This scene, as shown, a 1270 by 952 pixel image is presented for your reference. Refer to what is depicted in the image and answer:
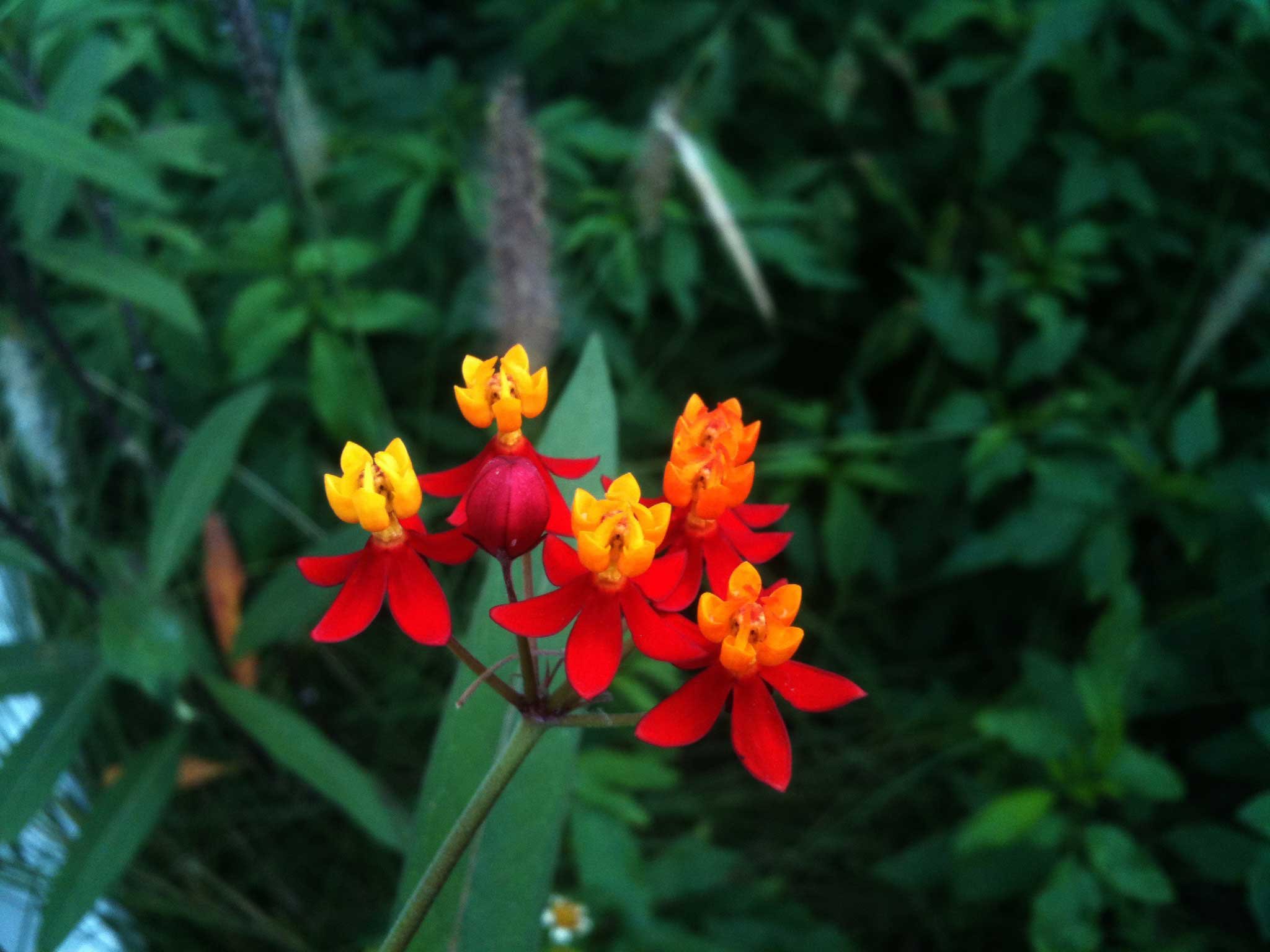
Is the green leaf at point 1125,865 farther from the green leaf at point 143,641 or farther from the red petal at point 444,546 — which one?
the green leaf at point 143,641

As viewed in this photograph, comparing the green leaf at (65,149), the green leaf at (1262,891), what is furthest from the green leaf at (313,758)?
the green leaf at (1262,891)

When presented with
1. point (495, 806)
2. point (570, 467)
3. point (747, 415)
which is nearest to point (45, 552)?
point (495, 806)

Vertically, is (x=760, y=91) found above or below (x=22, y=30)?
above

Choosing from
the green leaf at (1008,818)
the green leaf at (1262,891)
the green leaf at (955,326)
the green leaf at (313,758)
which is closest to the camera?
the green leaf at (1262,891)

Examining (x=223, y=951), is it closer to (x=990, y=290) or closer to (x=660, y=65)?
(x=990, y=290)

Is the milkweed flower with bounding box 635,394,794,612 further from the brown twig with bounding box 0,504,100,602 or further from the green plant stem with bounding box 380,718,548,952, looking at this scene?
the brown twig with bounding box 0,504,100,602

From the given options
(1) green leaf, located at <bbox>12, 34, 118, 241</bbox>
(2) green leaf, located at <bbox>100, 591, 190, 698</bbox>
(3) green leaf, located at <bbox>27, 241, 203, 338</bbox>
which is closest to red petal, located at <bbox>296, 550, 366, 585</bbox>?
(2) green leaf, located at <bbox>100, 591, 190, 698</bbox>

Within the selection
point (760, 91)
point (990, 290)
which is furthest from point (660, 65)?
point (990, 290)
